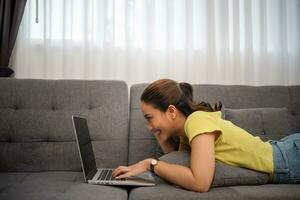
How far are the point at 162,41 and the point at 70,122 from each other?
93 cm

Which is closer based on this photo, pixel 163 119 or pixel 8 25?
pixel 163 119

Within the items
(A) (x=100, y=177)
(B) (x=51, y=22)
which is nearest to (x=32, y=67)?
(B) (x=51, y=22)

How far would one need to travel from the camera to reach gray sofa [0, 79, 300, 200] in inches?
67.7

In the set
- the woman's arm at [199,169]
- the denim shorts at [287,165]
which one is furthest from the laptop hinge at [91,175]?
the denim shorts at [287,165]

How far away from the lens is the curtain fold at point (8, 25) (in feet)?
6.81

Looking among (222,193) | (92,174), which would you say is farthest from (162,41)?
(222,193)

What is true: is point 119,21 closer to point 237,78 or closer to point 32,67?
point 32,67

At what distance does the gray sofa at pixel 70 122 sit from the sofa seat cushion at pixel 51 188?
0.17 ft

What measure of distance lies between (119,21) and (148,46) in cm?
28

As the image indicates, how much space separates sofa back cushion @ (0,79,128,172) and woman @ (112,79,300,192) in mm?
476

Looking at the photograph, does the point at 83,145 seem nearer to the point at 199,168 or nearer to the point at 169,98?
the point at 169,98

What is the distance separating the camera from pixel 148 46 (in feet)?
7.36

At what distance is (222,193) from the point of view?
111 centimetres

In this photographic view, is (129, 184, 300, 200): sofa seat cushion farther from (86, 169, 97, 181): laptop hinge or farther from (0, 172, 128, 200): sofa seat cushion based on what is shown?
(86, 169, 97, 181): laptop hinge
